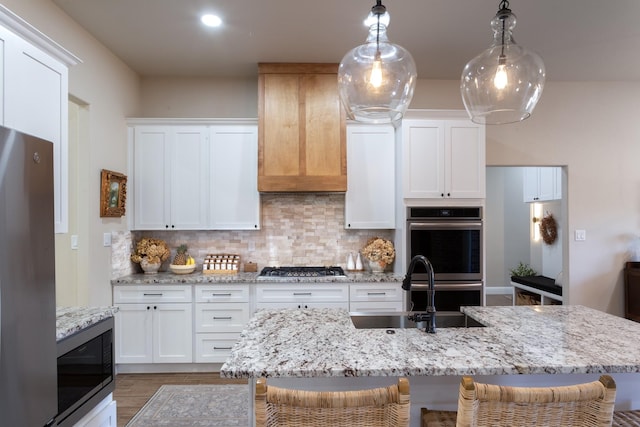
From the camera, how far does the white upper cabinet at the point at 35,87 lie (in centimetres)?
150

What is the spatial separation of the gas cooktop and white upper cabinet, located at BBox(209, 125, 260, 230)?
1.55 feet

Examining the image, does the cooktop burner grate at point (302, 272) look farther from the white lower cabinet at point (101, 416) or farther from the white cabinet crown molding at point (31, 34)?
the white cabinet crown molding at point (31, 34)

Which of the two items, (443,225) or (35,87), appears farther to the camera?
(443,225)

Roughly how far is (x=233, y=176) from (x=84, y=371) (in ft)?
7.17

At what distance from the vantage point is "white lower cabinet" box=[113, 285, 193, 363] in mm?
3275

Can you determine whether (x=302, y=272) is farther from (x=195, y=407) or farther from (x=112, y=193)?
(x=112, y=193)

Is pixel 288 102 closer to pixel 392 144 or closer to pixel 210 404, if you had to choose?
pixel 392 144

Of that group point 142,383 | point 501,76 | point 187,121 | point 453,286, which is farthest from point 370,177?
point 142,383

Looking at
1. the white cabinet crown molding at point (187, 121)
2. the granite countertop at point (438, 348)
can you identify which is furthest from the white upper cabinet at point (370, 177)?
the granite countertop at point (438, 348)

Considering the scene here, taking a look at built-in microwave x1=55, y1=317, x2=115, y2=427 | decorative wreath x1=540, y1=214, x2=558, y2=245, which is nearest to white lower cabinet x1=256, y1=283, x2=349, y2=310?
built-in microwave x1=55, y1=317, x2=115, y2=427

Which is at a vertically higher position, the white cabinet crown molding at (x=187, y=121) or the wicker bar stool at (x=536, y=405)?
the white cabinet crown molding at (x=187, y=121)

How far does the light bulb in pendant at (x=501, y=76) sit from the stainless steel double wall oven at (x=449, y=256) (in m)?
1.88

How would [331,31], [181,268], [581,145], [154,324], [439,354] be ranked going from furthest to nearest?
[581,145]
[181,268]
[154,324]
[331,31]
[439,354]

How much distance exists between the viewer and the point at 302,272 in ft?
11.7
